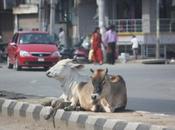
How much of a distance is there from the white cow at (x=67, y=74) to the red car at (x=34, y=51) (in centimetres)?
1572

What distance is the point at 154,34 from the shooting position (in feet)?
132

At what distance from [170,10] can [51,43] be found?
622 inches

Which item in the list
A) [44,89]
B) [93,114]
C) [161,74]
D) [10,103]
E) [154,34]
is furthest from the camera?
[154,34]

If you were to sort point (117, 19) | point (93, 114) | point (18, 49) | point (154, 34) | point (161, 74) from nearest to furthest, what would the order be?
1. point (93, 114)
2. point (161, 74)
3. point (18, 49)
4. point (154, 34)
5. point (117, 19)

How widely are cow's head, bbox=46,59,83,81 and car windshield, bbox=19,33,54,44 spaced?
1688 centimetres

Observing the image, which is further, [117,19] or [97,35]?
[117,19]

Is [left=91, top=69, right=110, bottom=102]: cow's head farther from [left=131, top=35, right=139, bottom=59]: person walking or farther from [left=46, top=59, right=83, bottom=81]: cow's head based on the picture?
[left=131, top=35, right=139, bottom=59]: person walking

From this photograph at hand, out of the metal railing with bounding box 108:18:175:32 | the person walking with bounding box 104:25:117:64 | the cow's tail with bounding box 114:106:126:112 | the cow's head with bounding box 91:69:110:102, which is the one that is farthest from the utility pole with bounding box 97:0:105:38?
the cow's head with bounding box 91:69:110:102

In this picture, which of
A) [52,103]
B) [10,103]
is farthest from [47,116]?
[10,103]

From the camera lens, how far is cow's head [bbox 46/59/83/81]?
11484mm

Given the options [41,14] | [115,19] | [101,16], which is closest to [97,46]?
[101,16]

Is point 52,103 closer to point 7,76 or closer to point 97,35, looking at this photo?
point 7,76

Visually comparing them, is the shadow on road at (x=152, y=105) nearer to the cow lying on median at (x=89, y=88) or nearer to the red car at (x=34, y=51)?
the cow lying on median at (x=89, y=88)

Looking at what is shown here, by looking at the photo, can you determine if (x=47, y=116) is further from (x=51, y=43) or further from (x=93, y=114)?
(x=51, y=43)
